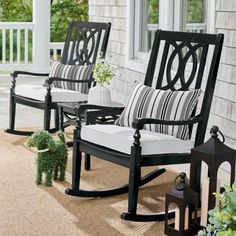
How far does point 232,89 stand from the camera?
462 centimetres

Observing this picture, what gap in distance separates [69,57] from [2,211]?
9.49 feet

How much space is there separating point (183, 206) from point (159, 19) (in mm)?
2750

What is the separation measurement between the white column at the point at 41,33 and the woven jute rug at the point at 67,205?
16.0ft

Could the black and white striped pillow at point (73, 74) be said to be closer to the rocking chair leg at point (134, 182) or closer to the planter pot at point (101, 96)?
the planter pot at point (101, 96)

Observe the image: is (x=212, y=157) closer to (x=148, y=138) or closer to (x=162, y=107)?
(x=148, y=138)

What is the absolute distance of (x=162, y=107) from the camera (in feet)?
14.3

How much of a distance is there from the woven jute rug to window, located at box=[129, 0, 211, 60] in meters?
1.24

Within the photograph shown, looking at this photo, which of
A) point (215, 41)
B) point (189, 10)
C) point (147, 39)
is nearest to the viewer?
point (215, 41)

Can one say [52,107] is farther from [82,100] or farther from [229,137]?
[229,137]

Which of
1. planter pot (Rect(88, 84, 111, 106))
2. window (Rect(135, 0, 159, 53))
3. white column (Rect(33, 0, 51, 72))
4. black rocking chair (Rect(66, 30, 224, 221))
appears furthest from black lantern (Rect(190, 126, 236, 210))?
white column (Rect(33, 0, 51, 72))

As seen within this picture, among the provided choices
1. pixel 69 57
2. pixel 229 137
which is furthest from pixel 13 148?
pixel 229 137

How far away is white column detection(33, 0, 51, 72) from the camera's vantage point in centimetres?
1010

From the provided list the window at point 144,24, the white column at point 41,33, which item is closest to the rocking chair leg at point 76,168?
the window at point 144,24

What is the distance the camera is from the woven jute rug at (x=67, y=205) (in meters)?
3.73
